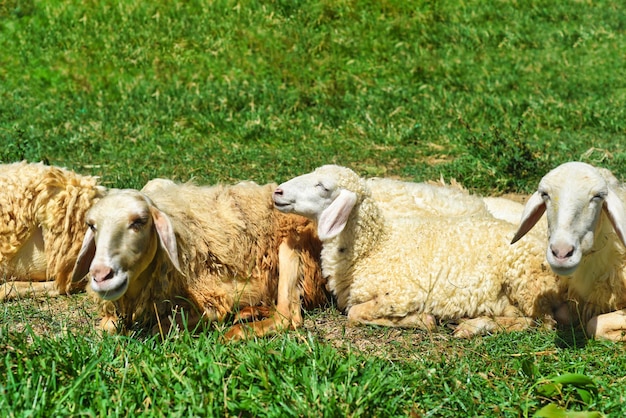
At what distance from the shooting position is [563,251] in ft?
14.7

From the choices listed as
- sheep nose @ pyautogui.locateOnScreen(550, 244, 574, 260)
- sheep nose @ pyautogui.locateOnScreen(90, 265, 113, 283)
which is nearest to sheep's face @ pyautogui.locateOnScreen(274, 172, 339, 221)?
sheep nose @ pyautogui.locateOnScreen(90, 265, 113, 283)

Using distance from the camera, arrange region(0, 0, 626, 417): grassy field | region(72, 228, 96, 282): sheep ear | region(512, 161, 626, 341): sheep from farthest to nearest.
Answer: region(72, 228, 96, 282): sheep ear → region(512, 161, 626, 341): sheep → region(0, 0, 626, 417): grassy field

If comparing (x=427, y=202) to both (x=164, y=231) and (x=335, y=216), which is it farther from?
(x=164, y=231)

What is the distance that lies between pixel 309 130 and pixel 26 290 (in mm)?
5003

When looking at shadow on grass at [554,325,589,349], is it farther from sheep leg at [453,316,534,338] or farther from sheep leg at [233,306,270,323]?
sheep leg at [233,306,270,323]

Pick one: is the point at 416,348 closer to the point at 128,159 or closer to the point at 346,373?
the point at 346,373

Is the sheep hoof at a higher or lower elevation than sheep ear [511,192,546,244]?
lower

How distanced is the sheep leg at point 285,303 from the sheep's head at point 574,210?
1630 mm

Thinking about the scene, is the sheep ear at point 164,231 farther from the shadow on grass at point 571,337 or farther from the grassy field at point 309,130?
the shadow on grass at point 571,337

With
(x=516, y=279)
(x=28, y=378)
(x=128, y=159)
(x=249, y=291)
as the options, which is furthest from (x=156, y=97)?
(x=28, y=378)

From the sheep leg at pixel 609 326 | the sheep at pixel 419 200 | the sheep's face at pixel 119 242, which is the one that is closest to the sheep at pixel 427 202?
the sheep at pixel 419 200

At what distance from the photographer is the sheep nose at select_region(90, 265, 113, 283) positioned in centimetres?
457

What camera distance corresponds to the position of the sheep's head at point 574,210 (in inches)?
177

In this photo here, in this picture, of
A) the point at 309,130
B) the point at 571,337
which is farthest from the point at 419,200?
the point at 309,130
